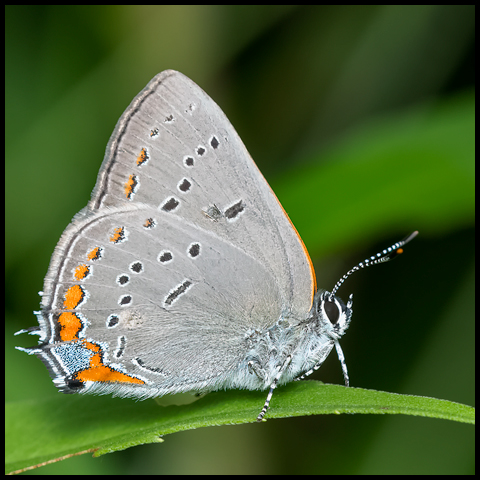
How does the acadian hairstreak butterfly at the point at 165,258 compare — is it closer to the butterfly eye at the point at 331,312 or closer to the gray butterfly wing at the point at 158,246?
the gray butterfly wing at the point at 158,246

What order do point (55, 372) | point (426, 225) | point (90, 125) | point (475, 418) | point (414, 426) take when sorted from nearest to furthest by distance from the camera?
1. point (475, 418)
2. point (55, 372)
3. point (414, 426)
4. point (426, 225)
5. point (90, 125)

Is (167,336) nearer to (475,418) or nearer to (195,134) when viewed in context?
(195,134)

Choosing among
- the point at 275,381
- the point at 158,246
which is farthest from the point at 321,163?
the point at 275,381

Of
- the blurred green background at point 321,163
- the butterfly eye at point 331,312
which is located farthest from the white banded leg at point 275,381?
the blurred green background at point 321,163

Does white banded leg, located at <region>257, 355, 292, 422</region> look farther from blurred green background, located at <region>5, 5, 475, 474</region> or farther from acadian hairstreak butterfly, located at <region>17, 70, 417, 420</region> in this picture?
blurred green background, located at <region>5, 5, 475, 474</region>

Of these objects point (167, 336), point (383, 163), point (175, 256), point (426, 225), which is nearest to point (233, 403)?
point (167, 336)

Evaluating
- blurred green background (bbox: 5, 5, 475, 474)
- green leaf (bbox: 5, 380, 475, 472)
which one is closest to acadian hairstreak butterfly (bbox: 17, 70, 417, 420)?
green leaf (bbox: 5, 380, 475, 472)
